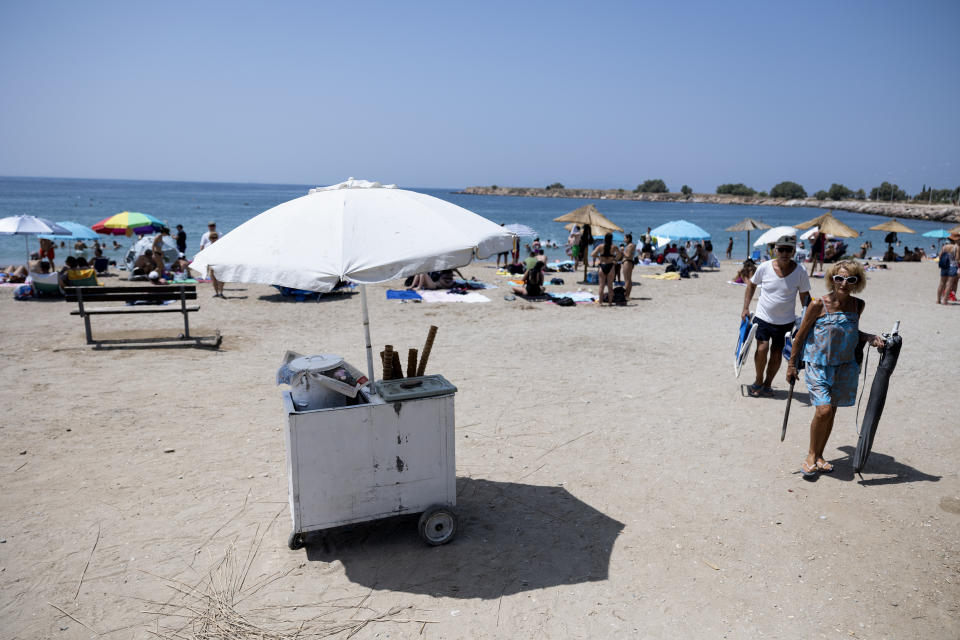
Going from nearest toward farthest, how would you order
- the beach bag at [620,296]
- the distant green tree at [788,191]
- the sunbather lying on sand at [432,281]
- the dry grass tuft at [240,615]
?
1. the dry grass tuft at [240,615]
2. the beach bag at [620,296]
3. the sunbather lying on sand at [432,281]
4. the distant green tree at [788,191]

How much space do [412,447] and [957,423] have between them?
17.8 feet

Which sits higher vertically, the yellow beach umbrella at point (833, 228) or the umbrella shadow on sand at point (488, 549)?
the yellow beach umbrella at point (833, 228)

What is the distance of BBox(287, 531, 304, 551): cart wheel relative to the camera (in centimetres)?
362

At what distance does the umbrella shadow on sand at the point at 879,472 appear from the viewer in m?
4.54

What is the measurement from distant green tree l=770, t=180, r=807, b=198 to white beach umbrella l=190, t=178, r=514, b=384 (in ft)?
514

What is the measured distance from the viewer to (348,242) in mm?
3121

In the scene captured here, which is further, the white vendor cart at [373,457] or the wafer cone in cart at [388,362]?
the wafer cone in cart at [388,362]

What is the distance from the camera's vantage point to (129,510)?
13.2ft

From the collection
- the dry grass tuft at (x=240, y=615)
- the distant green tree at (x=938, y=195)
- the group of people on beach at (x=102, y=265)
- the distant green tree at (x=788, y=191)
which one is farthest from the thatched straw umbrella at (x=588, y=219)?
the distant green tree at (x=788, y=191)

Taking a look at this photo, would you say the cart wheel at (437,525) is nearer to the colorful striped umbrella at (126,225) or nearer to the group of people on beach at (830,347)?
the group of people on beach at (830,347)

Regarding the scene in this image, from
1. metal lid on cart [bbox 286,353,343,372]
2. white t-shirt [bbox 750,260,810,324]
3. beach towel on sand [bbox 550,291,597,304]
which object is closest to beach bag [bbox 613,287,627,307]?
beach towel on sand [bbox 550,291,597,304]

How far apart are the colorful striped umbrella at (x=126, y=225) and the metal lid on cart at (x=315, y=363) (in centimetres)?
1514

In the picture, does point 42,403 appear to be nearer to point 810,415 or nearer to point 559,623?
point 559,623

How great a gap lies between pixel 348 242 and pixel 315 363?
785mm
